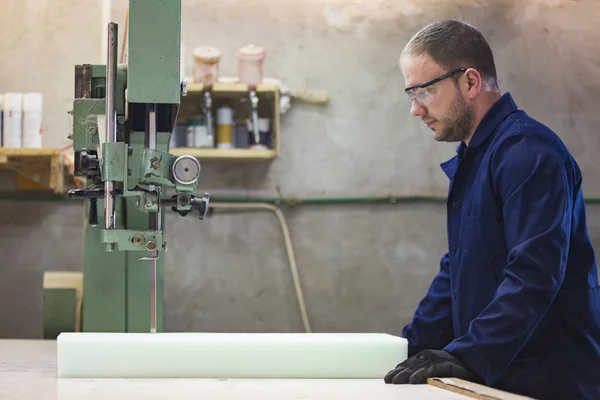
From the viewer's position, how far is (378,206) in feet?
12.9

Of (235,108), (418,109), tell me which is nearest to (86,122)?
(418,109)

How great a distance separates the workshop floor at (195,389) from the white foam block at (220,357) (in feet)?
0.14

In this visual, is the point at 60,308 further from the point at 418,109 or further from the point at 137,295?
the point at 418,109

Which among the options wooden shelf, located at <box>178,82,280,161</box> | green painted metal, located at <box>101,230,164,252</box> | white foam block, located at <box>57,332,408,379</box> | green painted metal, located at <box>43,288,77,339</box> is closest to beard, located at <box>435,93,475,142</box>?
white foam block, located at <box>57,332,408,379</box>

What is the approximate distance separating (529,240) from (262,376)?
665mm

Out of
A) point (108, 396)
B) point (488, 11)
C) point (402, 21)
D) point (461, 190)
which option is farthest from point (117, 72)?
point (488, 11)

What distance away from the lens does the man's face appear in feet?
6.53

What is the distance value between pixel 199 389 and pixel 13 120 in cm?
215

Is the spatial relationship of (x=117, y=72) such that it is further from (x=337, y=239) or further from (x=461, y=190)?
(x=337, y=239)

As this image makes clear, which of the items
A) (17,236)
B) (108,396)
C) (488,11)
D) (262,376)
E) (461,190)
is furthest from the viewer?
(488,11)

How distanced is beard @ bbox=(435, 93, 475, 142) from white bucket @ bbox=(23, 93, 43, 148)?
198cm

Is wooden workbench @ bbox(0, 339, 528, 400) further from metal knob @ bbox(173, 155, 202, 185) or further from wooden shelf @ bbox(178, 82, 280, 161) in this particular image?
wooden shelf @ bbox(178, 82, 280, 161)

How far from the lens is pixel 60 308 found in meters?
2.71

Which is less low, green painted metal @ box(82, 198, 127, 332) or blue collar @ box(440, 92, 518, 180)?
blue collar @ box(440, 92, 518, 180)
